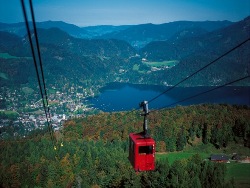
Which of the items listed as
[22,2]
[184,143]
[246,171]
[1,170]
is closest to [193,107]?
[184,143]

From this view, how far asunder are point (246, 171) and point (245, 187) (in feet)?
31.4

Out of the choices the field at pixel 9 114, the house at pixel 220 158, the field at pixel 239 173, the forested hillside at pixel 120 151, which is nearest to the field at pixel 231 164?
the field at pixel 239 173

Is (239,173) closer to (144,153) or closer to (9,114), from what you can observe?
(144,153)

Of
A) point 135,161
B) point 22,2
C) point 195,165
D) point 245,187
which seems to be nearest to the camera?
point 22,2

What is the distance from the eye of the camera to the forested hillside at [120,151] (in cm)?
4941

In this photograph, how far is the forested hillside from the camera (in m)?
49.4

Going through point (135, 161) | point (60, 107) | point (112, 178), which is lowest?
point (60, 107)

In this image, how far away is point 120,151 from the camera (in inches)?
2630

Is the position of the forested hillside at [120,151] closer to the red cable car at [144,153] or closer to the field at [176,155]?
the field at [176,155]

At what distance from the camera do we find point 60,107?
19862 cm

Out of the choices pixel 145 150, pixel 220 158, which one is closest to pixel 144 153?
pixel 145 150

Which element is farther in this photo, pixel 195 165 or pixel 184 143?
pixel 184 143

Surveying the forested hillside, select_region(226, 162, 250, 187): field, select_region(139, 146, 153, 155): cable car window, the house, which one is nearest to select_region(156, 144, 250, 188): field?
select_region(226, 162, 250, 187): field

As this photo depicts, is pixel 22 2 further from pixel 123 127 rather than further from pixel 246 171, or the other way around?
pixel 123 127
